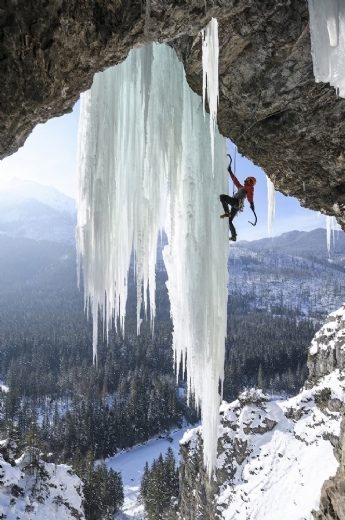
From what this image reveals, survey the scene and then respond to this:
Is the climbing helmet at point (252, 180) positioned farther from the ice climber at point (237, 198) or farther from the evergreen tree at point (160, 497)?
the evergreen tree at point (160, 497)

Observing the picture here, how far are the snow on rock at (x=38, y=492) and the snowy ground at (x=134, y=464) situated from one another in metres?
16.5

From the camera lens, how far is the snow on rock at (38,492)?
13.3m

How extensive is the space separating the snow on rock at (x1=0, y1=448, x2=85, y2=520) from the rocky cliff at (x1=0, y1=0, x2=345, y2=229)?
1529cm

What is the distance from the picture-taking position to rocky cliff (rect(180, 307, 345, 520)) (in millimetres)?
12680

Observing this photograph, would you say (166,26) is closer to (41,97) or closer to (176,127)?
(41,97)

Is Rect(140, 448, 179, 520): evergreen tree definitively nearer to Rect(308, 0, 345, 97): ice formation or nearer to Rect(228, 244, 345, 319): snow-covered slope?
Rect(308, 0, 345, 97): ice formation

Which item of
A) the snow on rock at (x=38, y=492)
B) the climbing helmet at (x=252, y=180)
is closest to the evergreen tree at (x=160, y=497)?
the snow on rock at (x=38, y=492)

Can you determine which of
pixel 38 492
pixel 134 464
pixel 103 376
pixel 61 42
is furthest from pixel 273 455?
pixel 103 376

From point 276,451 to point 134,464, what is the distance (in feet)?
96.4

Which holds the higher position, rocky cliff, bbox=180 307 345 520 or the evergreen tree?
rocky cliff, bbox=180 307 345 520

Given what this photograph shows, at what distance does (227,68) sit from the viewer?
383 cm

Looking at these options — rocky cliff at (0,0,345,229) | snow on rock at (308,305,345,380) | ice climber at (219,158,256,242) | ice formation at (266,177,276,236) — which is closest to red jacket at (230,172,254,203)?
Answer: ice climber at (219,158,256,242)

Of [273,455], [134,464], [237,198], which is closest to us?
[237,198]

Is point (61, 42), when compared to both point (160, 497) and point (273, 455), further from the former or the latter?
point (160, 497)
